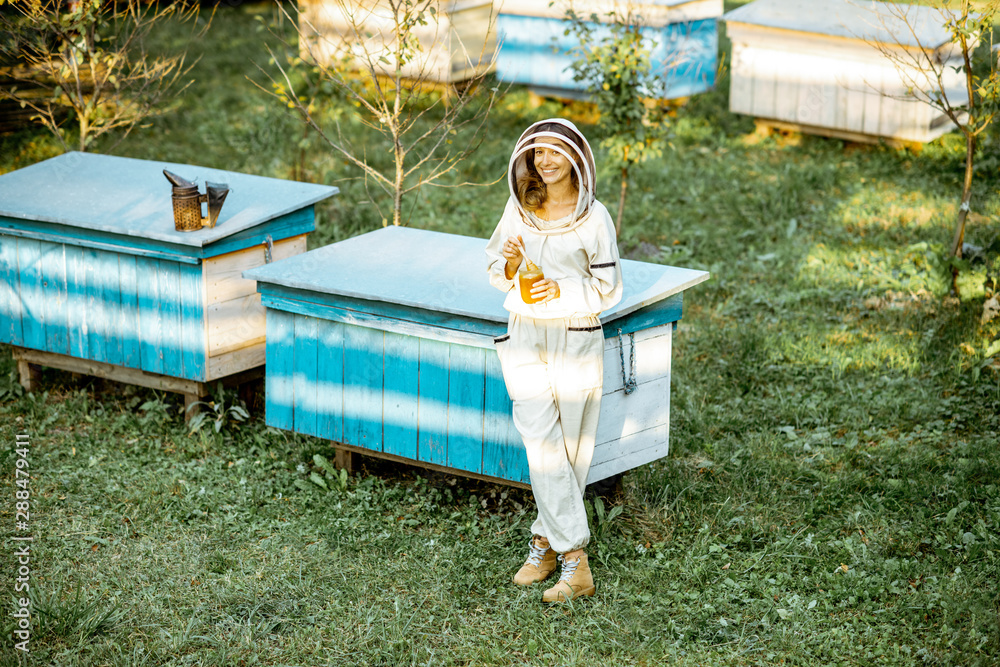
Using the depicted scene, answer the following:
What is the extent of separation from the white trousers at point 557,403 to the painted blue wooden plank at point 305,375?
1.16 meters

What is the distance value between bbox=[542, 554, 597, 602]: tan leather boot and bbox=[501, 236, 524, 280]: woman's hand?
1.22m

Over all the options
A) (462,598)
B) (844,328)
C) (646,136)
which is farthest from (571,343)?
(646,136)

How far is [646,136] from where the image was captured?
26.8 feet

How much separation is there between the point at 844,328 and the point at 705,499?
240 centimetres

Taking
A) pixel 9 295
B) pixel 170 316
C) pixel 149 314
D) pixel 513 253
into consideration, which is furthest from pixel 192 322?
pixel 513 253

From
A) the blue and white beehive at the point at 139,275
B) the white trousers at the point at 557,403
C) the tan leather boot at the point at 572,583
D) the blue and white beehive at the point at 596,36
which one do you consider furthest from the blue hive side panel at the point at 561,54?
the tan leather boot at the point at 572,583

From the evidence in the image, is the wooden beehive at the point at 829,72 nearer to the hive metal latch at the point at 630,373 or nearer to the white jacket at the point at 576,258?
the hive metal latch at the point at 630,373

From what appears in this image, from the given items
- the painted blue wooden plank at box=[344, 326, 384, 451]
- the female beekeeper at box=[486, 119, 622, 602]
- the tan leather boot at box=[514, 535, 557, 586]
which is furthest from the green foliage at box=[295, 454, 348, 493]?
the female beekeeper at box=[486, 119, 622, 602]

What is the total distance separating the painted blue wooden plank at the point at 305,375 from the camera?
16.3 feet

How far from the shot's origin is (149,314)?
5.45 m

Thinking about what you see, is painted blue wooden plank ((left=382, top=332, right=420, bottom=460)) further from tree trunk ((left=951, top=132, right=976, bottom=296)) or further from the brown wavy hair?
tree trunk ((left=951, top=132, right=976, bottom=296))

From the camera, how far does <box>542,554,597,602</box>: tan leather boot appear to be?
13.9 feet

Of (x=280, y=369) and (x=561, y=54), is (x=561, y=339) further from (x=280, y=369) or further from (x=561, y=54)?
(x=561, y=54)

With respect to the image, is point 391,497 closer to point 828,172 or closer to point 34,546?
point 34,546
